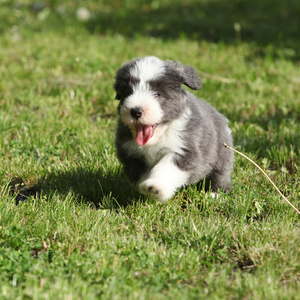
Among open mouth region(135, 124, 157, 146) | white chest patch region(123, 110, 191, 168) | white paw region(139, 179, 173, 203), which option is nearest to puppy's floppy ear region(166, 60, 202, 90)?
white chest patch region(123, 110, 191, 168)

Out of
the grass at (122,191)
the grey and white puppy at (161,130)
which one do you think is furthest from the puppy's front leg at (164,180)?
the grass at (122,191)

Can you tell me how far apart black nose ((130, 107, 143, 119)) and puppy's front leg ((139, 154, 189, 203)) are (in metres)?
0.50

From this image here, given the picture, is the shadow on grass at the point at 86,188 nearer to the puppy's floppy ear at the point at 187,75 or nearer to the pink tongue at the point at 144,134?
the pink tongue at the point at 144,134

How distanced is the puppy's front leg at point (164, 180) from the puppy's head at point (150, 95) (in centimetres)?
23

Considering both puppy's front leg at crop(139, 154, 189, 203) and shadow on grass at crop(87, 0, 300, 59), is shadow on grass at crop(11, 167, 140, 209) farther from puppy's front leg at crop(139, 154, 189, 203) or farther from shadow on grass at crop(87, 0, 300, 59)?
shadow on grass at crop(87, 0, 300, 59)

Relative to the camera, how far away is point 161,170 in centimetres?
377

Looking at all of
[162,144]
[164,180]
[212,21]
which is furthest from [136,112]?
[212,21]

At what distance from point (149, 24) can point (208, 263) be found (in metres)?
8.63

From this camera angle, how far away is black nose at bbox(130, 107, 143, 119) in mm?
3564

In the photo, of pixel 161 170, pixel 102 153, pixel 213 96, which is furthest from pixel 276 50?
pixel 161 170

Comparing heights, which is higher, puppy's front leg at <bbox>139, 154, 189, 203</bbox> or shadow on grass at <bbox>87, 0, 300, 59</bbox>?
shadow on grass at <bbox>87, 0, 300, 59</bbox>

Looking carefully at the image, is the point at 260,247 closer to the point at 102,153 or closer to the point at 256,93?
the point at 102,153

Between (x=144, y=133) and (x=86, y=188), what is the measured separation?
2.87 feet

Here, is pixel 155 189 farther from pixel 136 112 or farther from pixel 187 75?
pixel 187 75
